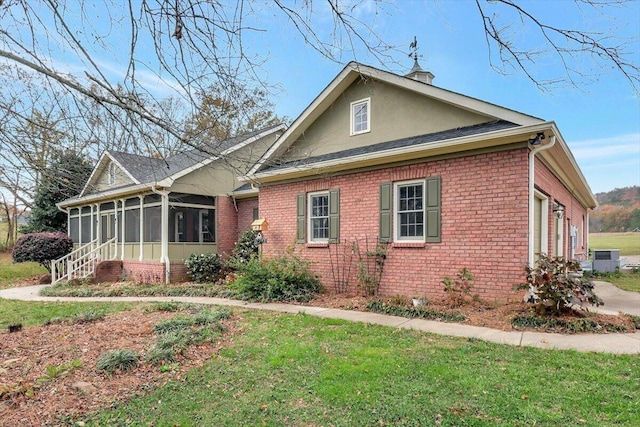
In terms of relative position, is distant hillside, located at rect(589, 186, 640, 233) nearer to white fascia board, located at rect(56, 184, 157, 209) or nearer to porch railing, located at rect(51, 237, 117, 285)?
white fascia board, located at rect(56, 184, 157, 209)

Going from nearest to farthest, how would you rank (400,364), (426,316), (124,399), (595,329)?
(124,399)
(400,364)
(595,329)
(426,316)

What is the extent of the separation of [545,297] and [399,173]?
150 inches

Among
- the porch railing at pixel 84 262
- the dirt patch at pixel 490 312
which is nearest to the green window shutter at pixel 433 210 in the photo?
the dirt patch at pixel 490 312

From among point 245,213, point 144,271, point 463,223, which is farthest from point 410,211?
point 144,271

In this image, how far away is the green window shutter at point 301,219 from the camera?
10469 mm

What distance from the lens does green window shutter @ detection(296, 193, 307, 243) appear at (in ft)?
34.3

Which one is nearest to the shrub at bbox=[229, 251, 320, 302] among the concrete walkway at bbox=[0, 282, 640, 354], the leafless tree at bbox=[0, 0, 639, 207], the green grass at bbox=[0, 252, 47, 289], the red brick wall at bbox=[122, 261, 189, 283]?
the concrete walkway at bbox=[0, 282, 640, 354]

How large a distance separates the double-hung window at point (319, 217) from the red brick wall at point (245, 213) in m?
4.31

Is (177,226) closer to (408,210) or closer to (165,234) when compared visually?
(165,234)

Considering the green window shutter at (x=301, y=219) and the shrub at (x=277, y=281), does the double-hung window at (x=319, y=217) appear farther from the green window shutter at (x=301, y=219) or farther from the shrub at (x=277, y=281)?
the shrub at (x=277, y=281)

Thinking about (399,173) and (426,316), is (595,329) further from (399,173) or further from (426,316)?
(399,173)

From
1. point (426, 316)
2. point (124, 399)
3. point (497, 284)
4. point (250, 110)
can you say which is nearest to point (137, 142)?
point (250, 110)

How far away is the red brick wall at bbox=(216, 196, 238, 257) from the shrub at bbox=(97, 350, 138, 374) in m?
9.85

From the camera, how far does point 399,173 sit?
864 cm
